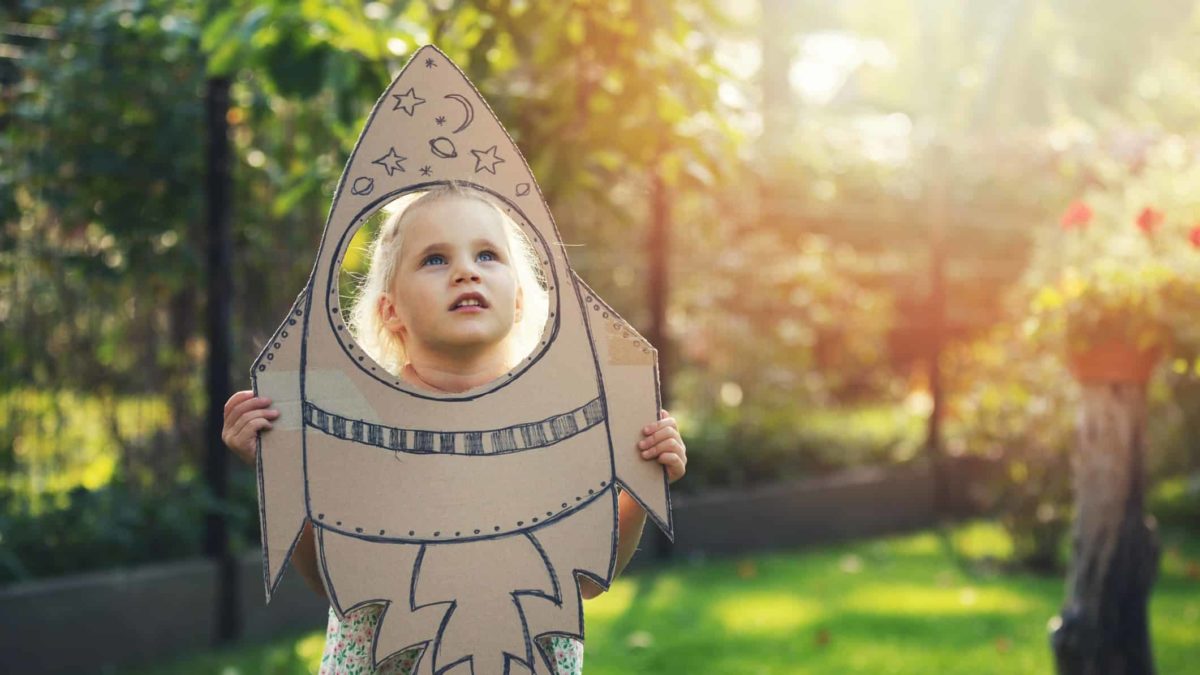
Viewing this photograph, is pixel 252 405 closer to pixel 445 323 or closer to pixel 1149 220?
pixel 445 323

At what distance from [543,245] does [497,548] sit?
49 centimetres

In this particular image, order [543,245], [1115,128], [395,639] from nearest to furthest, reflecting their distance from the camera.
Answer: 1. [395,639]
2. [543,245]
3. [1115,128]

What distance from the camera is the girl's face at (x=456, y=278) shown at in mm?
1812

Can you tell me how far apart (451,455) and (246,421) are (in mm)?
314

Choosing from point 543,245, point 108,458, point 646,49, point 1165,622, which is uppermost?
point 646,49

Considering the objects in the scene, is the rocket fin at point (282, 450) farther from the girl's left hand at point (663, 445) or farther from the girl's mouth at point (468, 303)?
the girl's left hand at point (663, 445)

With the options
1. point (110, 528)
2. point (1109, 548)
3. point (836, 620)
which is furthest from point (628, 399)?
point (836, 620)

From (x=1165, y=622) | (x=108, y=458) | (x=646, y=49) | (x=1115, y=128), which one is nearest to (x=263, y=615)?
(x=108, y=458)

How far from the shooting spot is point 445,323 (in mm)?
1814

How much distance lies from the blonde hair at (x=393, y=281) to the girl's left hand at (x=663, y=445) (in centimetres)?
25

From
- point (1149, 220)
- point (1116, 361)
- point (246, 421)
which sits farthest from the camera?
point (1149, 220)

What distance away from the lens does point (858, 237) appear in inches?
352

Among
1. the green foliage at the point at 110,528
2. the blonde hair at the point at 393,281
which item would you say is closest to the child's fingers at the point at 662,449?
the blonde hair at the point at 393,281

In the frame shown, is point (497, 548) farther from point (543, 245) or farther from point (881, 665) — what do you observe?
point (881, 665)
